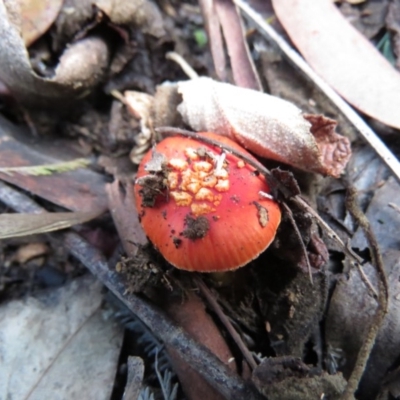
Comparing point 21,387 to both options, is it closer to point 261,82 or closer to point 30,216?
point 30,216

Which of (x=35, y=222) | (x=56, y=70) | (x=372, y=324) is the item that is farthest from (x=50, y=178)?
(x=372, y=324)

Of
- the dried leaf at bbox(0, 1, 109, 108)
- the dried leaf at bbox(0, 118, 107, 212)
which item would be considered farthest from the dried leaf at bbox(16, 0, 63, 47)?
the dried leaf at bbox(0, 118, 107, 212)

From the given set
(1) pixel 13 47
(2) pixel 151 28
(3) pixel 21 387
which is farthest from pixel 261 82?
(3) pixel 21 387

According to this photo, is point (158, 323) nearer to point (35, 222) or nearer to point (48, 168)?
point (35, 222)

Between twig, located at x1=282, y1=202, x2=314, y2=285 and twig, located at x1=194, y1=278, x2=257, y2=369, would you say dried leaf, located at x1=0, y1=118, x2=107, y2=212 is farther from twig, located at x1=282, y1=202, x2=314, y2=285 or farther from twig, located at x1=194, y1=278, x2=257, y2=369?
twig, located at x1=282, y1=202, x2=314, y2=285

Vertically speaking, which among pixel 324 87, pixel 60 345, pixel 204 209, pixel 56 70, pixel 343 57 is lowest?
pixel 60 345

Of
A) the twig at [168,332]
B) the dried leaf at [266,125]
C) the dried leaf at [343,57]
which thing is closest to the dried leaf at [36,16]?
the dried leaf at [266,125]

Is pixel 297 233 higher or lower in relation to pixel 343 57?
lower
